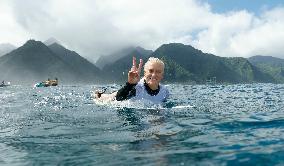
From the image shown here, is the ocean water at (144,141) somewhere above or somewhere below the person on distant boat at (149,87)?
below

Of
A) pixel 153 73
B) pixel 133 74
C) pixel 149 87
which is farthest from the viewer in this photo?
pixel 149 87

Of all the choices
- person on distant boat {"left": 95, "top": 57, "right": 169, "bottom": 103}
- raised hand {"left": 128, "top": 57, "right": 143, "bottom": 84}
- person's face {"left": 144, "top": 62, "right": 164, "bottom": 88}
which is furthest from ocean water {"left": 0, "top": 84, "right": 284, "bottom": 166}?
person's face {"left": 144, "top": 62, "right": 164, "bottom": 88}

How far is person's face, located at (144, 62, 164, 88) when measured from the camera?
1333cm

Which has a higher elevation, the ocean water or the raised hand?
the raised hand

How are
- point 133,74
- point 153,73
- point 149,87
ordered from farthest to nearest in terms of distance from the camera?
point 149,87, point 153,73, point 133,74

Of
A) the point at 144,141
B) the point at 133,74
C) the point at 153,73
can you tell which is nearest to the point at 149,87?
the point at 153,73

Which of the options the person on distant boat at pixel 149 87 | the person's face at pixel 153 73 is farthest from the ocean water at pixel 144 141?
the person's face at pixel 153 73

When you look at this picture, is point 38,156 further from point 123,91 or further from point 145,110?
point 145,110

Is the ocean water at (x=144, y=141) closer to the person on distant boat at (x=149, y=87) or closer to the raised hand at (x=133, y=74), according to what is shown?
the person on distant boat at (x=149, y=87)

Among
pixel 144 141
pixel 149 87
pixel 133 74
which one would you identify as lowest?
pixel 144 141

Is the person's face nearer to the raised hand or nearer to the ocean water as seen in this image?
the raised hand

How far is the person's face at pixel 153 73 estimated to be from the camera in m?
13.3

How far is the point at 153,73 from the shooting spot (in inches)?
536

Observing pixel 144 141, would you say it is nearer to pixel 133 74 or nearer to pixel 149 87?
pixel 133 74
